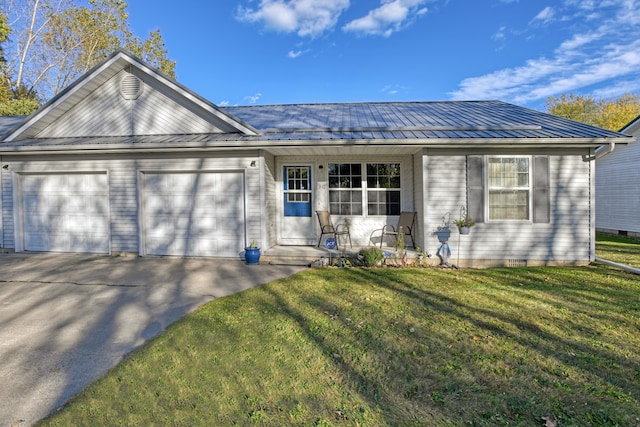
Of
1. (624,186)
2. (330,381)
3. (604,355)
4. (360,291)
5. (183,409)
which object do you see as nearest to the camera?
(183,409)

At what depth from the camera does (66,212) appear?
27.0 ft

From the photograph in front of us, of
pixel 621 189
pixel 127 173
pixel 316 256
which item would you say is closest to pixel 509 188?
pixel 316 256

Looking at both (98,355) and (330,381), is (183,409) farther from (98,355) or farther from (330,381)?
(98,355)

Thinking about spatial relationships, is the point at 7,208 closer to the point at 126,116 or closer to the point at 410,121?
the point at 126,116

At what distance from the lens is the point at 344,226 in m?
8.69

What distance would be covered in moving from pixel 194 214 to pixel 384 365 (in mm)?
6152

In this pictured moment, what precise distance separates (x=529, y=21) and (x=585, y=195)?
727cm

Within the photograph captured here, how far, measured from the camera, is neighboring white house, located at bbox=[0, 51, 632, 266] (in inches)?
282

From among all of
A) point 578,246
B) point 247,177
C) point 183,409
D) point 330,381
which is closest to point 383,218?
point 247,177

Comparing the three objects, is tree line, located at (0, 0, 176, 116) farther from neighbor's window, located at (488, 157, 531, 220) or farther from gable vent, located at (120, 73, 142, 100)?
neighbor's window, located at (488, 157, 531, 220)

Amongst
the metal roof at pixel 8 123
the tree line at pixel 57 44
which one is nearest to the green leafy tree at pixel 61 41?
the tree line at pixel 57 44

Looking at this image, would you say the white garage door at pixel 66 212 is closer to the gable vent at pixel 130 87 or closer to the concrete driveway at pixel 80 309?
the concrete driveway at pixel 80 309

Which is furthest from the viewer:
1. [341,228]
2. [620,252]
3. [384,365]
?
[620,252]

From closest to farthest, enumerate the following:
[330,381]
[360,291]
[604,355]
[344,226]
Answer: [330,381] < [604,355] < [360,291] < [344,226]
